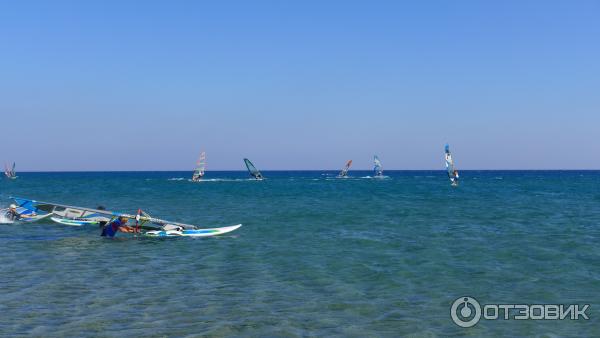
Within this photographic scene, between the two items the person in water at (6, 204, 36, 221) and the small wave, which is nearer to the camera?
the small wave

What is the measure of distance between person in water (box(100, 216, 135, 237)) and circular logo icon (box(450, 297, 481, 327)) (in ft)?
80.2

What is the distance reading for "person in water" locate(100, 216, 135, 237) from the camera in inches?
1388

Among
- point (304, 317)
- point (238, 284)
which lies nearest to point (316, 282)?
point (238, 284)

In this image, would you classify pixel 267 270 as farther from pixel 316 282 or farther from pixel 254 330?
pixel 254 330

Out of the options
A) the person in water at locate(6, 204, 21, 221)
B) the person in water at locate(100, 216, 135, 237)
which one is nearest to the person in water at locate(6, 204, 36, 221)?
the person in water at locate(6, 204, 21, 221)

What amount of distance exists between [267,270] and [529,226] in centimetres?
2631

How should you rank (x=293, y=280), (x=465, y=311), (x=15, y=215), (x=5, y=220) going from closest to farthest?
(x=465, y=311)
(x=293, y=280)
(x=5, y=220)
(x=15, y=215)

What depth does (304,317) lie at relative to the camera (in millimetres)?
16109

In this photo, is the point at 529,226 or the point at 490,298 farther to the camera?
the point at 529,226

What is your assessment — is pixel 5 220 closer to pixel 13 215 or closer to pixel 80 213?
pixel 13 215

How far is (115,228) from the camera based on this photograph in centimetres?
3547

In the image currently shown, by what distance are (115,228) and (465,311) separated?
25285mm

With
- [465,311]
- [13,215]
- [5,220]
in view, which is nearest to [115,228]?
[13,215]

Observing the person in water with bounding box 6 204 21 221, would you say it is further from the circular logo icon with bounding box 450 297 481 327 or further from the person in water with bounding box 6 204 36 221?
the circular logo icon with bounding box 450 297 481 327
